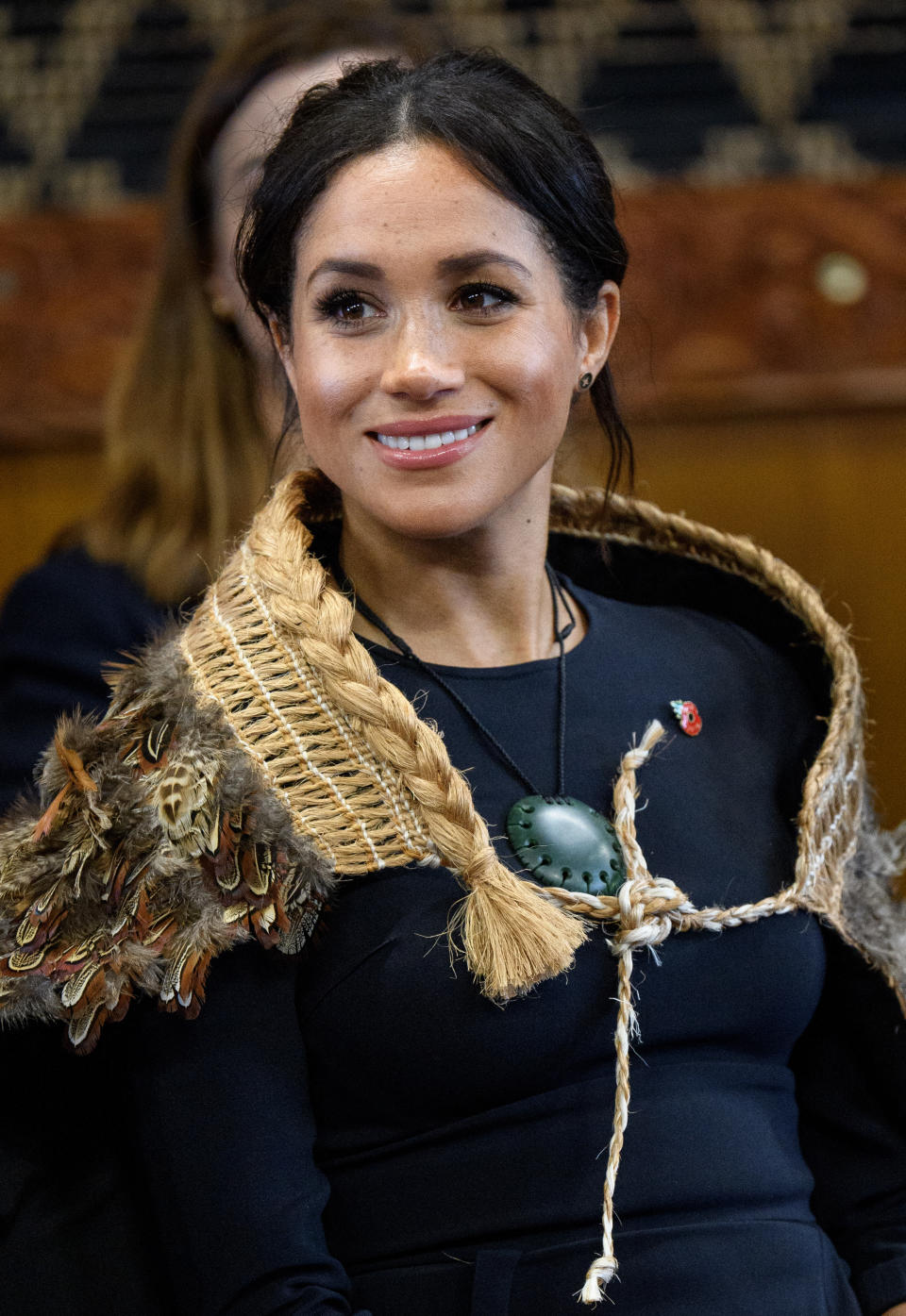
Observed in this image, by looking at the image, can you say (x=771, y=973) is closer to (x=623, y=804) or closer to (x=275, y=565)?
(x=623, y=804)

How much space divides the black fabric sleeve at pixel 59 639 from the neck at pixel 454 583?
45cm

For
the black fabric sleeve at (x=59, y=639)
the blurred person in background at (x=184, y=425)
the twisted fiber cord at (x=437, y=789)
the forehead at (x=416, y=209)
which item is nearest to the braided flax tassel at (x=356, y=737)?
the twisted fiber cord at (x=437, y=789)

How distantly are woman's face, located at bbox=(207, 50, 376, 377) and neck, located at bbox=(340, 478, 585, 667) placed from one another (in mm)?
617

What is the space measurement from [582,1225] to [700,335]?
1.57m

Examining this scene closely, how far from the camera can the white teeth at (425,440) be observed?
899 mm

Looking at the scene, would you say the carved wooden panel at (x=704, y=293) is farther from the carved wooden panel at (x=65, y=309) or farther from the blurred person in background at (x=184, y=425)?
the blurred person in background at (x=184, y=425)

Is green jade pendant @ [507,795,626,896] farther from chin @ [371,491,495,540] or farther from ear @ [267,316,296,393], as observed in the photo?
ear @ [267,316,296,393]

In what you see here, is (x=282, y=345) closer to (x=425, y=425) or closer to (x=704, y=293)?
(x=425, y=425)

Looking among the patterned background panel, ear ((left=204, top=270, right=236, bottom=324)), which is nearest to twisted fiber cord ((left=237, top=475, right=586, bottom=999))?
ear ((left=204, top=270, right=236, bottom=324))

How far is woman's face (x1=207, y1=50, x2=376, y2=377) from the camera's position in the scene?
1.56 metres

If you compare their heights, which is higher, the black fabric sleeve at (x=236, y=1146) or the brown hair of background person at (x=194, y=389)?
the brown hair of background person at (x=194, y=389)

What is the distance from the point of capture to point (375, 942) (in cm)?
89

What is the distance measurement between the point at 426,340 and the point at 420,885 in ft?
1.09

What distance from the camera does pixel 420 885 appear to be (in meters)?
0.90
